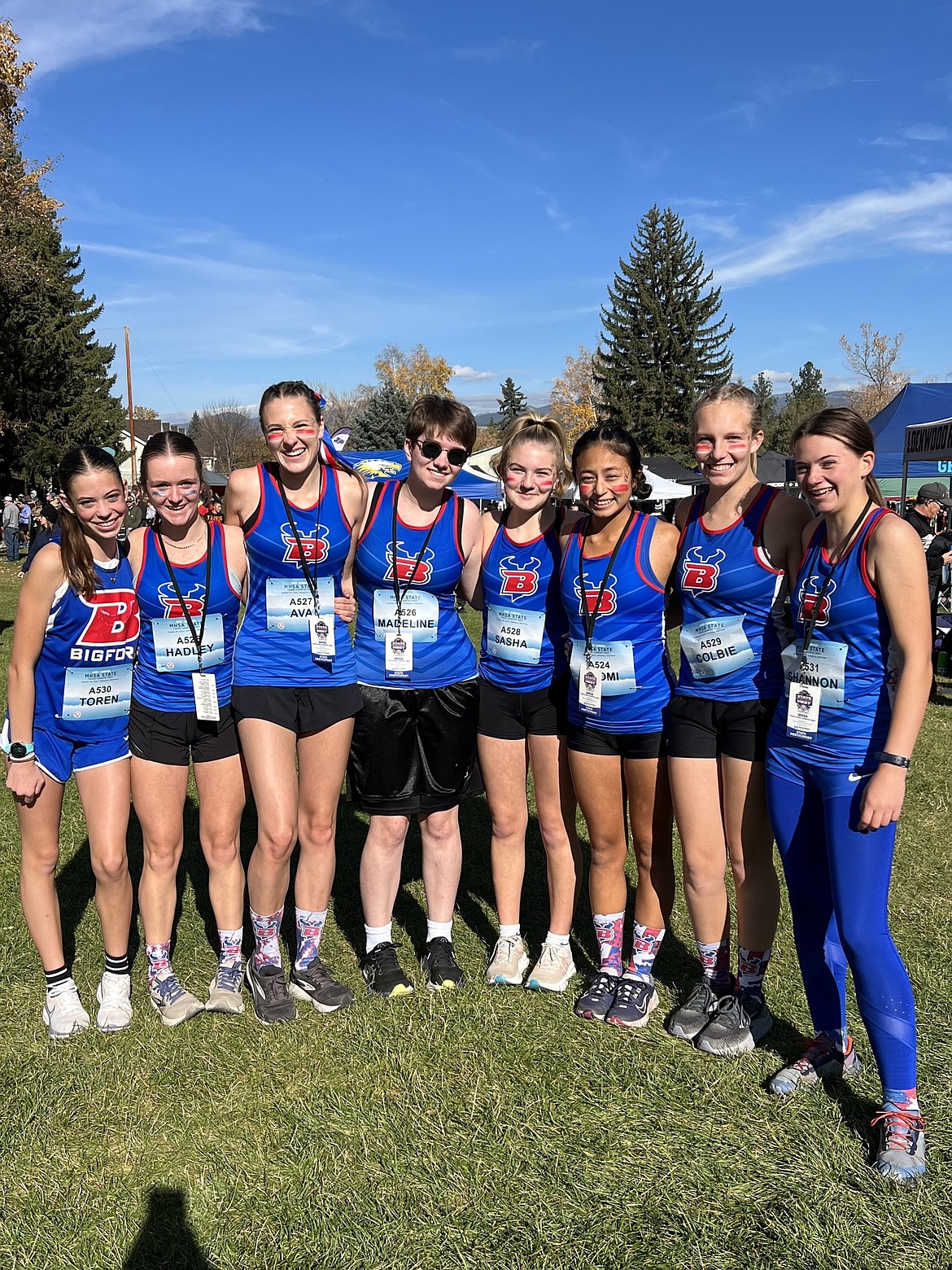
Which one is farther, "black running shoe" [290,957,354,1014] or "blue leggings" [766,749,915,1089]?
"black running shoe" [290,957,354,1014]

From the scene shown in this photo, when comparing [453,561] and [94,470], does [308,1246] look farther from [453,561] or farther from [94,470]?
[94,470]

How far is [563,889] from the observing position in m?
3.36

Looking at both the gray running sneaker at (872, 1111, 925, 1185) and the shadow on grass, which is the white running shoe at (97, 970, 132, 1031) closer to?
the shadow on grass

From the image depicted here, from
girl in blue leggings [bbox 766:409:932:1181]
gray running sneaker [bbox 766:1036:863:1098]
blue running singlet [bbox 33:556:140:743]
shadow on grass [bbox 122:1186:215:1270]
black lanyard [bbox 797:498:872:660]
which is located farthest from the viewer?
blue running singlet [bbox 33:556:140:743]

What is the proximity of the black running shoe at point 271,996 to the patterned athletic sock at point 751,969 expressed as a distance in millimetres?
1527

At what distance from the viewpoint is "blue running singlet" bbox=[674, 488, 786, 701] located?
273 cm

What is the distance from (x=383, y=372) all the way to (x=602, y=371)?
1873 cm

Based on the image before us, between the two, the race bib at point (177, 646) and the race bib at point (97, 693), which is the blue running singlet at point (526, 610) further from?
the race bib at point (97, 693)

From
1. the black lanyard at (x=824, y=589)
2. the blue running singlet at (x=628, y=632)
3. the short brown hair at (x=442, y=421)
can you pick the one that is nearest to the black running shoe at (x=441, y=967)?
the blue running singlet at (x=628, y=632)

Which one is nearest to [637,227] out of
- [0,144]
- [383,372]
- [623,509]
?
[383,372]

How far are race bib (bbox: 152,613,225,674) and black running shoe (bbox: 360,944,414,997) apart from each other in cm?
128

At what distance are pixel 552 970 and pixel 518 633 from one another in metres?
1.26

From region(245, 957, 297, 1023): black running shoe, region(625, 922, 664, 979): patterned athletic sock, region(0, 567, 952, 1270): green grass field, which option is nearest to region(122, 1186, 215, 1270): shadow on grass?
region(0, 567, 952, 1270): green grass field

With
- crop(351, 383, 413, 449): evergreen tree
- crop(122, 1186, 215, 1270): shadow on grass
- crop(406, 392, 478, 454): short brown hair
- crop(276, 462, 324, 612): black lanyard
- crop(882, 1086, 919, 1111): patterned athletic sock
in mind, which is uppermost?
crop(351, 383, 413, 449): evergreen tree
